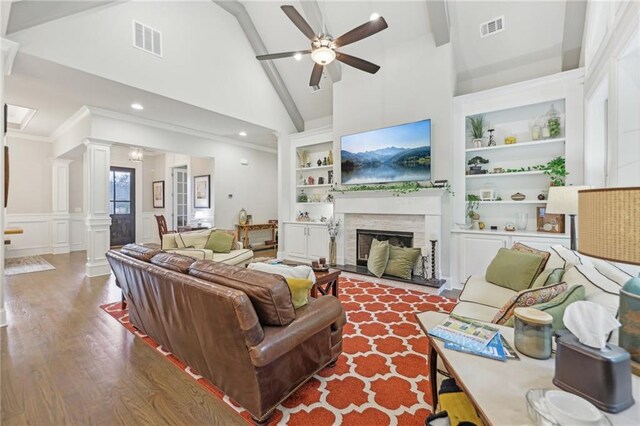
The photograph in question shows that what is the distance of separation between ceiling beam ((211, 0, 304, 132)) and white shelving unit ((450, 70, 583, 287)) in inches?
138

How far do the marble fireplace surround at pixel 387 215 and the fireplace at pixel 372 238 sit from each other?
65mm

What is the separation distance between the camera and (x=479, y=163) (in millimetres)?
4332

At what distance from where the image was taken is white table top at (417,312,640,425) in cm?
82

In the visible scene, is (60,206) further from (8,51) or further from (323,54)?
(323,54)

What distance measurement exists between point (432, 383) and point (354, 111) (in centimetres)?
445

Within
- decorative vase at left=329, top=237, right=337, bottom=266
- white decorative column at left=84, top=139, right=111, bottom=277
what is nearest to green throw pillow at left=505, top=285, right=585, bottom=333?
decorative vase at left=329, top=237, right=337, bottom=266

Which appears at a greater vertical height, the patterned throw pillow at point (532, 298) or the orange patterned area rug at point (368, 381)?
the patterned throw pillow at point (532, 298)

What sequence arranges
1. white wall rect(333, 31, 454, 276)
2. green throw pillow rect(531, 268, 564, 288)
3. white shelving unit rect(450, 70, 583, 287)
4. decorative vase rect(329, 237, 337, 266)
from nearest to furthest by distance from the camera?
green throw pillow rect(531, 268, 564, 288) < white shelving unit rect(450, 70, 583, 287) < white wall rect(333, 31, 454, 276) < decorative vase rect(329, 237, 337, 266)

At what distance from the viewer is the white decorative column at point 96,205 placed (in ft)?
16.2

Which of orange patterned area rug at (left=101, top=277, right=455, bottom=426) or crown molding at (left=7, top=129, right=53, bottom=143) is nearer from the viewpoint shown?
orange patterned area rug at (left=101, top=277, right=455, bottom=426)

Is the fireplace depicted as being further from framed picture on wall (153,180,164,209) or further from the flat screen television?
framed picture on wall (153,180,164,209)

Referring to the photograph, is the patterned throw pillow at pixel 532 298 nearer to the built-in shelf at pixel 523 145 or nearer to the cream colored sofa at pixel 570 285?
the cream colored sofa at pixel 570 285

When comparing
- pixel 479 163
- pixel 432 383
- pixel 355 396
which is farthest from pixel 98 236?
pixel 479 163

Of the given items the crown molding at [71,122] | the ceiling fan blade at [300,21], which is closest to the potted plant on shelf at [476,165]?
the ceiling fan blade at [300,21]
